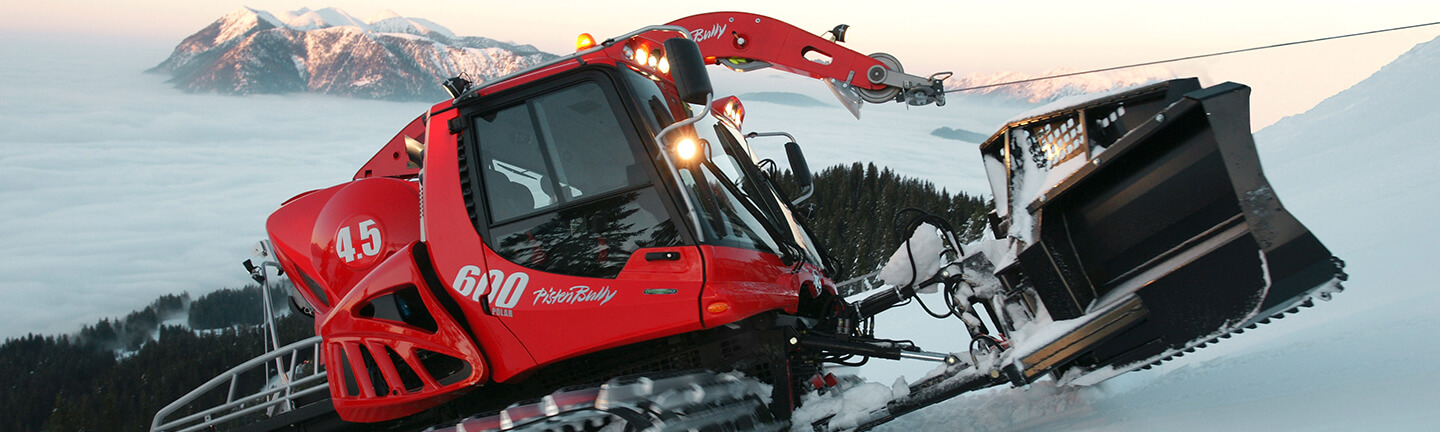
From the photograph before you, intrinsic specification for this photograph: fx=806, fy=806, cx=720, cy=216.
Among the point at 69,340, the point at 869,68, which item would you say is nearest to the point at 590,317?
the point at 869,68

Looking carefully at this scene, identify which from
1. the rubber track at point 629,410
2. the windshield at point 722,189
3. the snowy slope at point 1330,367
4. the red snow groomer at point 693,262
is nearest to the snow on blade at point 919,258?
the red snow groomer at point 693,262

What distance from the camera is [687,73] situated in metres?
3.11

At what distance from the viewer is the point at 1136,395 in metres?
3.67

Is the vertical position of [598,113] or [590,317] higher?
[598,113]

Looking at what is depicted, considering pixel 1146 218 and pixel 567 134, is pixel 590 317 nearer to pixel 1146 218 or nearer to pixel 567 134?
pixel 567 134

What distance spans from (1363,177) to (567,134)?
6780 millimetres

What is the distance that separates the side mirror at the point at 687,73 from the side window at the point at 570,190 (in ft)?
1.72

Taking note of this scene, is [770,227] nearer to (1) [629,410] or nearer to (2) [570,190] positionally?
(2) [570,190]

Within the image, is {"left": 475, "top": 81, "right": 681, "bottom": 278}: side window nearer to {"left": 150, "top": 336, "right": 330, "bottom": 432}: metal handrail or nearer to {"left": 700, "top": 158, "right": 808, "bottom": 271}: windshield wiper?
{"left": 700, "top": 158, "right": 808, "bottom": 271}: windshield wiper

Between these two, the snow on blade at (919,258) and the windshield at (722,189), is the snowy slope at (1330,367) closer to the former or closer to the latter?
the snow on blade at (919,258)

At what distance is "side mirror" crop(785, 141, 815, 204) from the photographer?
4.57 m

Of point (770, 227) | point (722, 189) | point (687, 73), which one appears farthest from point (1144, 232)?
point (687, 73)

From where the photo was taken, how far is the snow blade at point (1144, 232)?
2.80 m

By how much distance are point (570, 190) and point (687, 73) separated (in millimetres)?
843
